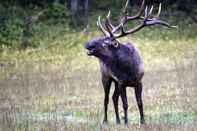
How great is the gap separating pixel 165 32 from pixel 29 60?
328 inches

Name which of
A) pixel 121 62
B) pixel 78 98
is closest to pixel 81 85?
pixel 78 98

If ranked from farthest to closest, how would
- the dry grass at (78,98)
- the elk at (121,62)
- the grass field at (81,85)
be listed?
the elk at (121,62) < the grass field at (81,85) < the dry grass at (78,98)

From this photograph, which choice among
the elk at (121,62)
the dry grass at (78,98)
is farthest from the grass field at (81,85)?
the elk at (121,62)

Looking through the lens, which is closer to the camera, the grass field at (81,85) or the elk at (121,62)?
the grass field at (81,85)

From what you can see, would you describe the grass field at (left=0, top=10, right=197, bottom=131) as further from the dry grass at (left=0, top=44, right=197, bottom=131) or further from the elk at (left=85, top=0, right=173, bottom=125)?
the elk at (left=85, top=0, right=173, bottom=125)

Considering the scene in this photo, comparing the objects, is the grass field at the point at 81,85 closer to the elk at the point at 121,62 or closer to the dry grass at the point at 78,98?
the dry grass at the point at 78,98

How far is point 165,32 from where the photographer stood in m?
33.6

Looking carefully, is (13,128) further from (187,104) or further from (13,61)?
(13,61)

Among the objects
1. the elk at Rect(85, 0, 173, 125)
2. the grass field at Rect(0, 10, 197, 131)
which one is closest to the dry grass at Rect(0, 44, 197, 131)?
the grass field at Rect(0, 10, 197, 131)

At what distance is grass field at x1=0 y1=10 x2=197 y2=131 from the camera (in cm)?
1217

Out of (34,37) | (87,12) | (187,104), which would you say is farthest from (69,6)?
(187,104)

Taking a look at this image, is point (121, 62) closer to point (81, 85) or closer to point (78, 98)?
point (78, 98)

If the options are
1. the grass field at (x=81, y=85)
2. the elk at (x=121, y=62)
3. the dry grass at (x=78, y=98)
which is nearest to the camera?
the dry grass at (x=78, y=98)

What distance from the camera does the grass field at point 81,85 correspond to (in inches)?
479
